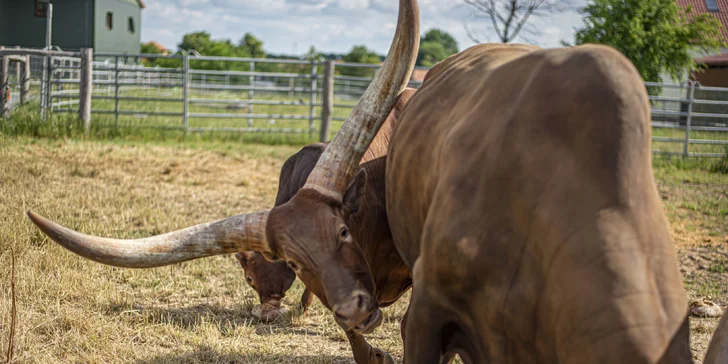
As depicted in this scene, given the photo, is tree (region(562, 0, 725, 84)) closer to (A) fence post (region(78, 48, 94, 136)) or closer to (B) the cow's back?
(A) fence post (region(78, 48, 94, 136))

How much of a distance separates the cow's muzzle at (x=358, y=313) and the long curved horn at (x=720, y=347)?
4.63 feet

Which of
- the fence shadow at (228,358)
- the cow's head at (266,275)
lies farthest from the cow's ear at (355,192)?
the cow's head at (266,275)

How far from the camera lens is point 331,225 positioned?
332 cm

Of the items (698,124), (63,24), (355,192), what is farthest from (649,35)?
(63,24)

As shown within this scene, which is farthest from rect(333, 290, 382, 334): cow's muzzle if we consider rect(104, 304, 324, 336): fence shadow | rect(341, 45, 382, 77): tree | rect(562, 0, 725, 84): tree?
rect(341, 45, 382, 77): tree

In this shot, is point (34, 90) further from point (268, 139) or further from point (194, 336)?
point (194, 336)

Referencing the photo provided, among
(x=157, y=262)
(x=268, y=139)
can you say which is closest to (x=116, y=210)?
(x=157, y=262)

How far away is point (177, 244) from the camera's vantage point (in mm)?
3230

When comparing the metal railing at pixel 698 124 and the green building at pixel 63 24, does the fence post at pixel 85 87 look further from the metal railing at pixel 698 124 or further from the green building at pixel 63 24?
the green building at pixel 63 24

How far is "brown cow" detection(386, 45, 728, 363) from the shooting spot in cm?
204

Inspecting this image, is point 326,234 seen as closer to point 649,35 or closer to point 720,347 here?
point 720,347

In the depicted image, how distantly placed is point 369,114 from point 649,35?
24927mm

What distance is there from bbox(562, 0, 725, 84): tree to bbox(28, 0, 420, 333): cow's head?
23487mm

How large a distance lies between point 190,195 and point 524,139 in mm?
7581
